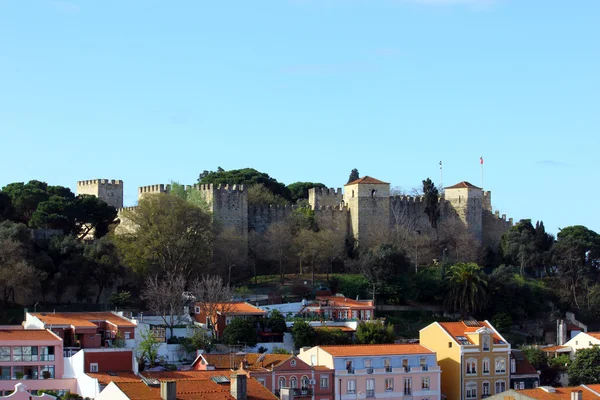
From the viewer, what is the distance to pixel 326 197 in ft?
250

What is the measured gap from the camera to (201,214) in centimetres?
6425

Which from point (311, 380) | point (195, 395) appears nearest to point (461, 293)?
point (311, 380)

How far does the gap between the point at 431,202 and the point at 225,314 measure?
21.8 metres

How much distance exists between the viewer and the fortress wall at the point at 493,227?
7694cm

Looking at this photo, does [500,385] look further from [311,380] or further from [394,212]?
[394,212]

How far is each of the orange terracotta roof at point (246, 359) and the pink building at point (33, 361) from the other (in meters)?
5.55

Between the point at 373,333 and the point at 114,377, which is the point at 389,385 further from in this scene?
the point at 114,377

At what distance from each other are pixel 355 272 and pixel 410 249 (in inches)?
146

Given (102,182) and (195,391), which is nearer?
(195,391)

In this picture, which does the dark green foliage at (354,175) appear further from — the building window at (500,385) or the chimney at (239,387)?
the chimney at (239,387)

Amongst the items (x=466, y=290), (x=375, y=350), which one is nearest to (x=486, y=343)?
(x=375, y=350)

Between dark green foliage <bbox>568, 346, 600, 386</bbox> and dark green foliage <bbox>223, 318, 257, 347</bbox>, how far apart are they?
13411 millimetres

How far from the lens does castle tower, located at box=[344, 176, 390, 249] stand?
72.1 meters

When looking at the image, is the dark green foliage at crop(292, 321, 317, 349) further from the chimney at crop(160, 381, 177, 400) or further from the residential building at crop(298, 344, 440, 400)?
the chimney at crop(160, 381, 177, 400)
